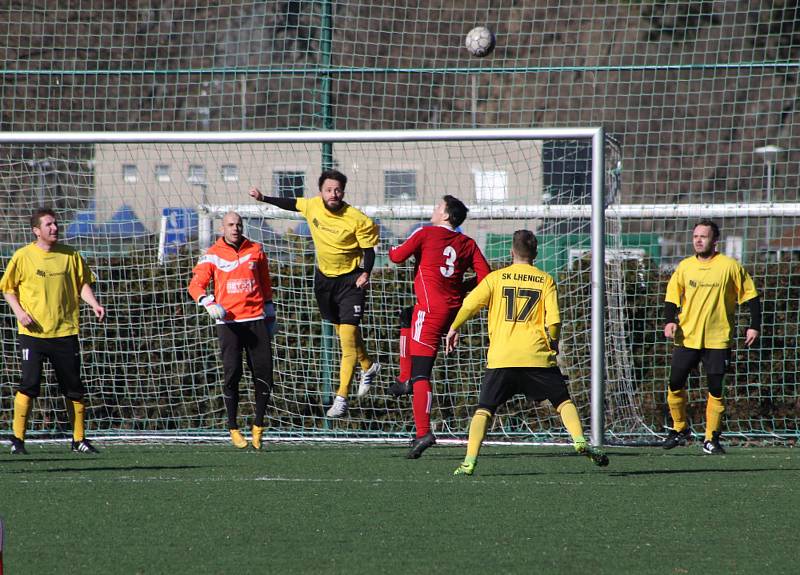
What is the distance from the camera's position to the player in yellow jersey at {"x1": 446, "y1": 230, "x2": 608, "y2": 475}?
275 inches

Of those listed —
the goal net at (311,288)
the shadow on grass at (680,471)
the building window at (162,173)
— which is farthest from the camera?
the building window at (162,173)

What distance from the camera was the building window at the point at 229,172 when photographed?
430 inches

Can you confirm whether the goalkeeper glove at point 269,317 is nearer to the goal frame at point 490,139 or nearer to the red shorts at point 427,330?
the red shorts at point 427,330

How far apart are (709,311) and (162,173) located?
519 centimetres

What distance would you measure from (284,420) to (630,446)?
3.13 metres

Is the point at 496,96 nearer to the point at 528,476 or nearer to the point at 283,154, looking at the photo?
the point at 283,154

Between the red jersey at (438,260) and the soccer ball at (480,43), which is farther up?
the soccer ball at (480,43)

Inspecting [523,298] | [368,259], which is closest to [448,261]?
[368,259]

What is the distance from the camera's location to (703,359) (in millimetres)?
9148

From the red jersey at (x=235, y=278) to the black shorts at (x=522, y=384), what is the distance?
2.56 m

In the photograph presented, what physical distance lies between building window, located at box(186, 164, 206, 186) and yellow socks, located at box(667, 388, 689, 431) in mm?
4746

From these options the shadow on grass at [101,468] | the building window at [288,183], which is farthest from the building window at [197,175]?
the shadow on grass at [101,468]

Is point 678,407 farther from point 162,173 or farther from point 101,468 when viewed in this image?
point 162,173

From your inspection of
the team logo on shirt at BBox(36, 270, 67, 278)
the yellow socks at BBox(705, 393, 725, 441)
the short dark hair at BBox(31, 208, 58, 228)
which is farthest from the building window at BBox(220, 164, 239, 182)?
the yellow socks at BBox(705, 393, 725, 441)
